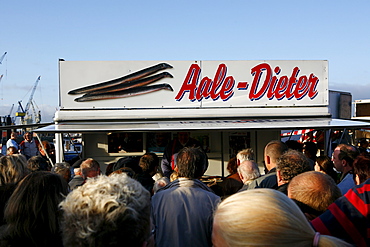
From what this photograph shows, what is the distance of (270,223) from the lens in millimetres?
1502

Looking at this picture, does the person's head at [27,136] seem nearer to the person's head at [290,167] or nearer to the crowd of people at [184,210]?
the crowd of people at [184,210]

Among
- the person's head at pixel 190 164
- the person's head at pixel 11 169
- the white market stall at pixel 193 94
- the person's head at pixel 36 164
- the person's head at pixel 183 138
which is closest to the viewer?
the person's head at pixel 11 169

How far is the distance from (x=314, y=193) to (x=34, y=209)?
1.80 m

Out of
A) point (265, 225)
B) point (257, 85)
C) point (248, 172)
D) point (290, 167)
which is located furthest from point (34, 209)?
point (257, 85)

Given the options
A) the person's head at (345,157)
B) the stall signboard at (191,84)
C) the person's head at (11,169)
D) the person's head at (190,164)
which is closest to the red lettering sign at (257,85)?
the stall signboard at (191,84)

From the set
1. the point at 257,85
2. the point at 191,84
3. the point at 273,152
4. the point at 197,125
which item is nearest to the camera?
the point at 273,152

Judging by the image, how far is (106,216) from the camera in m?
1.63

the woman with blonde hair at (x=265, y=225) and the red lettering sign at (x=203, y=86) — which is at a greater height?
the red lettering sign at (x=203, y=86)

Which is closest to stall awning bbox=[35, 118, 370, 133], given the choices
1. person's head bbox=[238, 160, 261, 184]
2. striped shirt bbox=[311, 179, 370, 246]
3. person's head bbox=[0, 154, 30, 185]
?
person's head bbox=[238, 160, 261, 184]

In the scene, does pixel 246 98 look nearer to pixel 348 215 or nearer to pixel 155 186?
pixel 155 186

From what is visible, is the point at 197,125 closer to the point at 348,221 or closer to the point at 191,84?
the point at 191,84

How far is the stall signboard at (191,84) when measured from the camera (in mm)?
7926

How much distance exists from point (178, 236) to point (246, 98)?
18.3ft

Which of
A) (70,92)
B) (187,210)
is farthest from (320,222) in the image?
(70,92)
